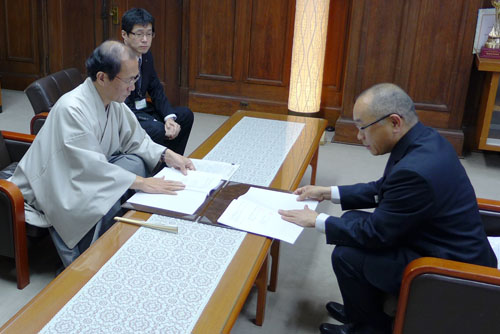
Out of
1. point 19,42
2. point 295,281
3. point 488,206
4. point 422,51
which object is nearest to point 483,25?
point 422,51

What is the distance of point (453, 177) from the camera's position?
1.76 m

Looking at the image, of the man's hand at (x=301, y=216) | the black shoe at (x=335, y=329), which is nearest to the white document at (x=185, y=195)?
the man's hand at (x=301, y=216)

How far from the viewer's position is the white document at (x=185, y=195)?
1.97 m

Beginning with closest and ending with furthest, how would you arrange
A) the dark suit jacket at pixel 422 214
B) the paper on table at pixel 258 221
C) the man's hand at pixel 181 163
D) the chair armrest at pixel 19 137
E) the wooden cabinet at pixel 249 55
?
the dark suit jacket at pixel 422 214 < the paper on table at pixel 258 221 < the man's hand at pixel 181 163 < the chair armrest at pixel 19 137 < the wooden cabinet at pixel 249 55

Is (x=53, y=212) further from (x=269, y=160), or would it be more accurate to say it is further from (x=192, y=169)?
(x=269, y=160)

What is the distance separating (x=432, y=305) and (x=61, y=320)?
3.45ft

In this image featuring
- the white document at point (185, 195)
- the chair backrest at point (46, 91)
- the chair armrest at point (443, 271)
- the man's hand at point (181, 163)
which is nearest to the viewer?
the chair armrest at point (443, 271)

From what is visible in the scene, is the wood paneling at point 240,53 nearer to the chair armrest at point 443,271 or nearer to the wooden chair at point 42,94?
the wooden chair at point 42,94

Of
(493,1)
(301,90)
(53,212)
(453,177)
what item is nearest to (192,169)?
(53,212)

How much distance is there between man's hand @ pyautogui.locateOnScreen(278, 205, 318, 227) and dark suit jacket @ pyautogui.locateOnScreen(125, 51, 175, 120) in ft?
5.45

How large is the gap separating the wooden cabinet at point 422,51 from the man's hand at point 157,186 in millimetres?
2597

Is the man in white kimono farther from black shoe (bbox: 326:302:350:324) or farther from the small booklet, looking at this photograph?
black shoe (bbox: 326:302:350:324)

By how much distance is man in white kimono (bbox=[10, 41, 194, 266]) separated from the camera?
7.00ft

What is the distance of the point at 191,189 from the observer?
212 cm
